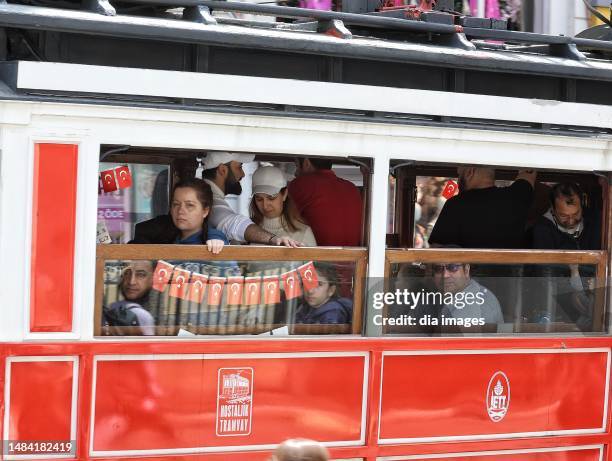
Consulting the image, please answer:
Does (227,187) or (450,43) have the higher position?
(450,43)

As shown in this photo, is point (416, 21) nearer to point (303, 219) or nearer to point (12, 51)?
point (303, 219)

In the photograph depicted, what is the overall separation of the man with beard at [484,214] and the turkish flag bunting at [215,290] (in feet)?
4.68

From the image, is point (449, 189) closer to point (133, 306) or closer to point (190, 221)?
point (190, 221)

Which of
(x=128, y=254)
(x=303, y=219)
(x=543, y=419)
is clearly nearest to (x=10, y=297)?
(x=128, y=254)

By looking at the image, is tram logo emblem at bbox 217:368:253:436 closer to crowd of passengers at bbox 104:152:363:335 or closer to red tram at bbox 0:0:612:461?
red tram at bbox 0:0:612:461

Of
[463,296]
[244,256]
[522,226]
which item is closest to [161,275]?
[244,256]

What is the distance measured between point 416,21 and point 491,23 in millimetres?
541

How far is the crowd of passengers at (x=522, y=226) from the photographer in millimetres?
6262

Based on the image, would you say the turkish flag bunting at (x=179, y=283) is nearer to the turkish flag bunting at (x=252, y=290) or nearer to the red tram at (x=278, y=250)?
the red tram at (x=278, y=250)

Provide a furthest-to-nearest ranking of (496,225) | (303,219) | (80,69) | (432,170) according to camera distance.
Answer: (432,170), (496,225), (303,219), (80,69)

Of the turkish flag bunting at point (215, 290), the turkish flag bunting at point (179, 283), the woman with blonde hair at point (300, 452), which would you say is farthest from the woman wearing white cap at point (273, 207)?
the woman with blonde hair at point (300, 452)

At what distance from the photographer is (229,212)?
18.3ft

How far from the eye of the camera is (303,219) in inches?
229

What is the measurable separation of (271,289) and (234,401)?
547 mm
